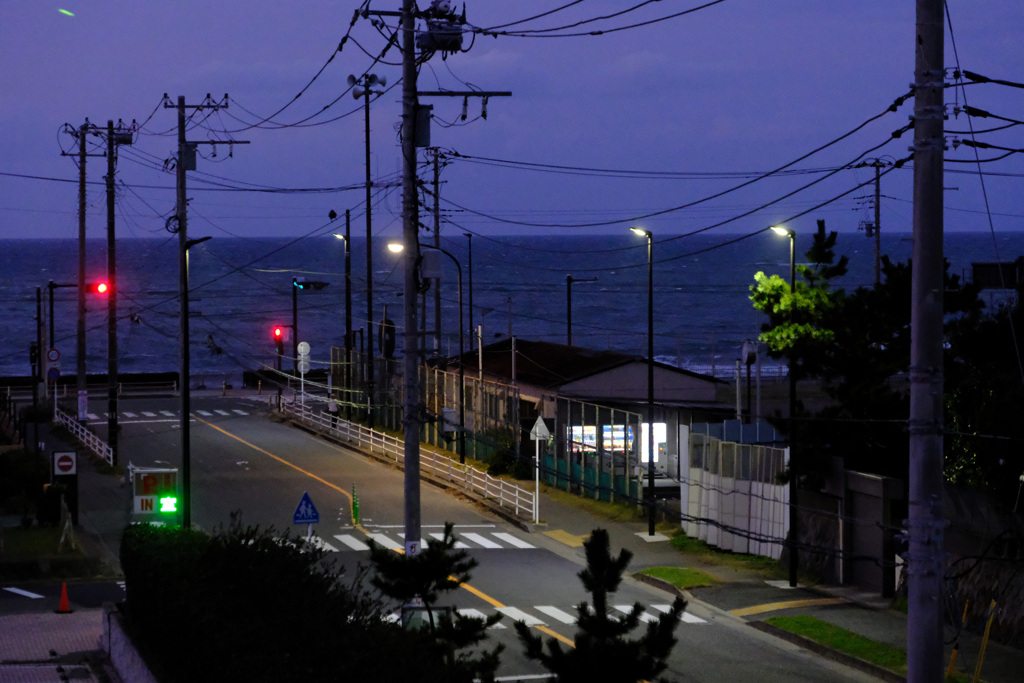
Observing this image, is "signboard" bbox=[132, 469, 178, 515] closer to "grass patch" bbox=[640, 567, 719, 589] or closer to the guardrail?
the guardrail

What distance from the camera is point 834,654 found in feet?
64.9

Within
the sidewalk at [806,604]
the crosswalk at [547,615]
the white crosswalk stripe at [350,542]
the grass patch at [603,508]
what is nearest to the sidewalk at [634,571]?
the sidewalk at [806,604]

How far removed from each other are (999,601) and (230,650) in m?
14.7

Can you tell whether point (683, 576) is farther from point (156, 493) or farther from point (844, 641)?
point (156, 493)

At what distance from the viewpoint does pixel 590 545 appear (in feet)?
30.6

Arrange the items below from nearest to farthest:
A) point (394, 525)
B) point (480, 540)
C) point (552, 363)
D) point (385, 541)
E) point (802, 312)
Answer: point (802, 312) < point (385, 541) < point (480, 540) < point (394, 525) < point (552, 363)

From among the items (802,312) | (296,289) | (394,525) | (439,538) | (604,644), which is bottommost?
(394,525)

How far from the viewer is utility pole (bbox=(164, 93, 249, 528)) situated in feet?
91.7

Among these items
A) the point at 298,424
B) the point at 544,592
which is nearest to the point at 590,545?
the point at 544,592

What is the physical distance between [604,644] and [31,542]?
24109mm

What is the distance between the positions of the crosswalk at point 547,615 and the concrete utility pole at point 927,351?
450 inches

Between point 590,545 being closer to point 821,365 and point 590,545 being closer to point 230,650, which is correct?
point 230,650

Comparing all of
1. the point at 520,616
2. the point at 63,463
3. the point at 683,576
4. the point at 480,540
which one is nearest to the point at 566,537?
the point at 480,540

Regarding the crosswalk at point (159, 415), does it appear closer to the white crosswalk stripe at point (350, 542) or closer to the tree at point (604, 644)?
the white crosswalk stripe at point (350, 542)
